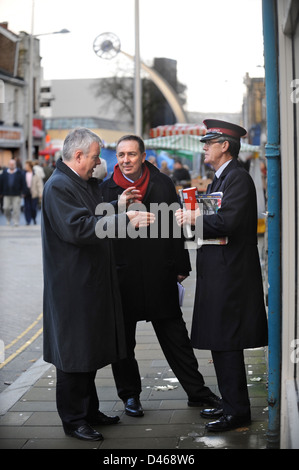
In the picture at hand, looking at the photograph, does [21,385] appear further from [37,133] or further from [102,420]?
[37,133]

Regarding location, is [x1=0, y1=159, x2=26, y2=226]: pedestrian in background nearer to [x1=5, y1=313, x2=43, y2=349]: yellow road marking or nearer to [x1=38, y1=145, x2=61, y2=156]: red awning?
[x1=5, y1=313, x2=43, y2=349]: yellow road marking

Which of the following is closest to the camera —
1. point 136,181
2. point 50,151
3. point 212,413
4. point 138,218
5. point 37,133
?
point 138,218

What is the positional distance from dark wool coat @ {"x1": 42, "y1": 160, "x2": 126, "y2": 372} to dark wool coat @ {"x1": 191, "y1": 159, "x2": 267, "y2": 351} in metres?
0.64

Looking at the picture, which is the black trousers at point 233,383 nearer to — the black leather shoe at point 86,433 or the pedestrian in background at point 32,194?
A: the black leather shoe at point 86,433

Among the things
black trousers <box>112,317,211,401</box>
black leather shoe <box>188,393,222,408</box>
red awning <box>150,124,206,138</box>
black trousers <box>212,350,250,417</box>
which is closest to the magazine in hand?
black trousers <box>212,350,250,417</box>

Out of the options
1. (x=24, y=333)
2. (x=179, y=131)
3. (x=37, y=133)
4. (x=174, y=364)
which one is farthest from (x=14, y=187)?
(x=37, y=133)

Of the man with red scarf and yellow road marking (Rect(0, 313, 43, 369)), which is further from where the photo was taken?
yellow road marking (Rect(0, 313, 43, 369))

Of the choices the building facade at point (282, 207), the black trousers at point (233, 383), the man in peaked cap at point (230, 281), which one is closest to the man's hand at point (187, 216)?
the man in peaked cap at point (230, 281)

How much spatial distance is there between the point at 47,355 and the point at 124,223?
992 mm

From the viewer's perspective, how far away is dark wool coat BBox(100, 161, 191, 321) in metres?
5.47

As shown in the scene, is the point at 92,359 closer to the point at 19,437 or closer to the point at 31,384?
the point at 19,437

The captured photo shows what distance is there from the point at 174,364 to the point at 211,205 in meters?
1.28

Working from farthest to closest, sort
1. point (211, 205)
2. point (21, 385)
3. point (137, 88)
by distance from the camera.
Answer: point (137, 88) → point (21, 385) → point (211, 205)

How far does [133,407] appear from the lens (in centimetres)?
551
